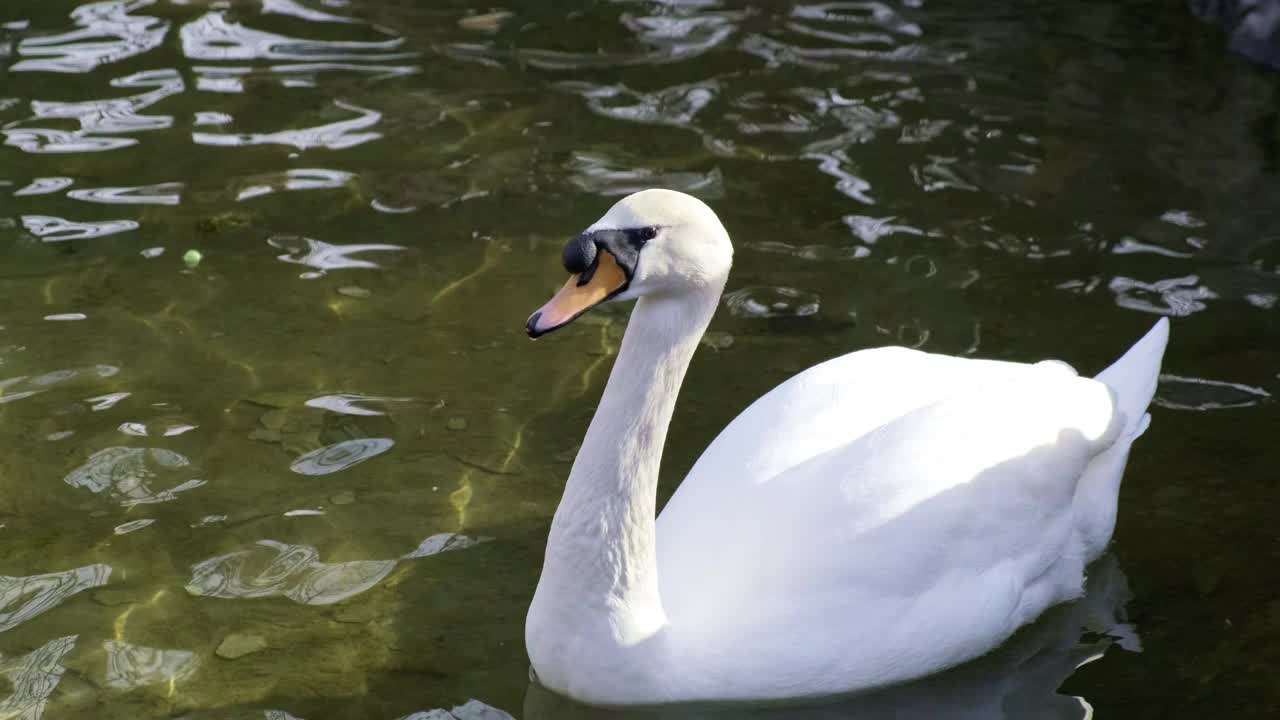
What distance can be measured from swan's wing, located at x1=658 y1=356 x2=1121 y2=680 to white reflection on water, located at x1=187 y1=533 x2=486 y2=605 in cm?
96

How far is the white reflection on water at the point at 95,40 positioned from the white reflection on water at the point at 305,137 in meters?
1.20

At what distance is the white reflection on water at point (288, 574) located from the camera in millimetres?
4734

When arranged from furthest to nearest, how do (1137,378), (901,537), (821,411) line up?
(1137,378) → (821,411) → (901,537)

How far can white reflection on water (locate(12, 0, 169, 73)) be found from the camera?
28.2 ft

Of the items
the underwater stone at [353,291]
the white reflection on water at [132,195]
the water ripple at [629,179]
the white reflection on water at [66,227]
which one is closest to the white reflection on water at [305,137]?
the white reflection on water at [132,195]

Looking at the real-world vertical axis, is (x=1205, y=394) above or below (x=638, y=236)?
below

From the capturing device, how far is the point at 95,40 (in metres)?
8.88

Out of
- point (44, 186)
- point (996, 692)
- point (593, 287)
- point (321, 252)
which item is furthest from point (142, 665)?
point (44, 186)

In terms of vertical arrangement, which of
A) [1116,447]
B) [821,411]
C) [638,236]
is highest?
[638,236]

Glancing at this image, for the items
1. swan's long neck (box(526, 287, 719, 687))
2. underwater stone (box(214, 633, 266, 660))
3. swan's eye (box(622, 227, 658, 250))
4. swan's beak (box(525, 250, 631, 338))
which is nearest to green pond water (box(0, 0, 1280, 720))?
underwater stone (box(214, 633, 266, 660))

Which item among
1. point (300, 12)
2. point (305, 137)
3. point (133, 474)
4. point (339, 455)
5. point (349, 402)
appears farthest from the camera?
point (300, 12)

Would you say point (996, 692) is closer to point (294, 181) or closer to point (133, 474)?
point (133, 474)

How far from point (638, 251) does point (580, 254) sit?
0.14m

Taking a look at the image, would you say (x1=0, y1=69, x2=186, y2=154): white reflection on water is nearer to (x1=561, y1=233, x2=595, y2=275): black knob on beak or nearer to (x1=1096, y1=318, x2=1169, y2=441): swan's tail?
(x1=561, y1=233, x2=595, y2=275): black knob on beak
